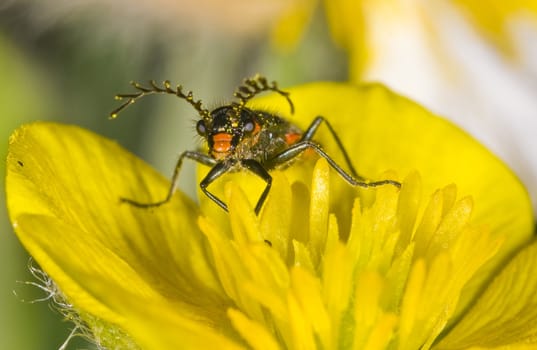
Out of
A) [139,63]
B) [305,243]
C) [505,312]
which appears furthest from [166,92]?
[139,63]

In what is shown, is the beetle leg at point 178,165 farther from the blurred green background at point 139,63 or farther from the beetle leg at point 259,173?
the blurred green background at point 139,63

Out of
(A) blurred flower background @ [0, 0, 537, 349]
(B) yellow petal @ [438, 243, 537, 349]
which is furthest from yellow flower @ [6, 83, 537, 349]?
(A) blurred flower background @ [0, 0, 537, 349]

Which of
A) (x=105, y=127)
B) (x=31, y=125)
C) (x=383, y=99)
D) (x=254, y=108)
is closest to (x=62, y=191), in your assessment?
(x=31, y=125)

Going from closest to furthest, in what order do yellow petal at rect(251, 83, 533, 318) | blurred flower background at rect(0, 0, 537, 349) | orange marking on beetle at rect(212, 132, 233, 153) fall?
orange marking on beetle at rect(212, 132, 233, 153) < yellow petal at rect(251, 83, 533, 318) < blurred flower background at rect(0, 0, 537, 349)

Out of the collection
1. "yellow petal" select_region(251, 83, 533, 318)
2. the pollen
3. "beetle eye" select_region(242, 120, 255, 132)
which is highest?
"yellow petal" select_region(251, 83, 533, 318)

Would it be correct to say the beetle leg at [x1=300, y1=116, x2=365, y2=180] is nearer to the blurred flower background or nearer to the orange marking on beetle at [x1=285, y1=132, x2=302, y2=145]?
the orange marking on beetle at [x1=285, y1=132, x2=302, y2=145]

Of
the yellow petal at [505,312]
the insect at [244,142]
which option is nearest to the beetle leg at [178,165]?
the insect at [244,142]

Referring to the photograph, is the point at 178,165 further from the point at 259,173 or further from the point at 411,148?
the point at 411,148
